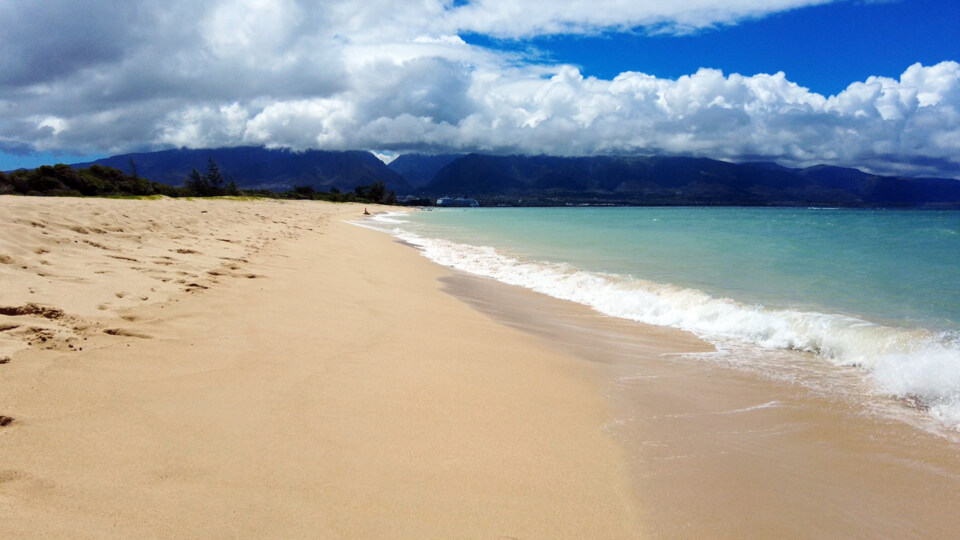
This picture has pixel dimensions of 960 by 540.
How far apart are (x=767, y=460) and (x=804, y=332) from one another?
13.3 ft

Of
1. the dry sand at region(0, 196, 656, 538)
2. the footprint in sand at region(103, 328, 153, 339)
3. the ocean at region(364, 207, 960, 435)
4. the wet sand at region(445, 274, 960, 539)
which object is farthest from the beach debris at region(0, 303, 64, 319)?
the ocean at region(364, 207, 960, 435)

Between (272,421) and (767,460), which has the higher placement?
(272,421)

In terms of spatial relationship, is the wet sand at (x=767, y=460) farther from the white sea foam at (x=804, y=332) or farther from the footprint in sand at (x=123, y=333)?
the footprint in sand at (x=123, y=333)

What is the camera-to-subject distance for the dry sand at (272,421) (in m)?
2.23

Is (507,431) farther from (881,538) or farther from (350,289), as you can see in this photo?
(350,289)

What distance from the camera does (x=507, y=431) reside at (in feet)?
11.2

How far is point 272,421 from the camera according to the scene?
3066 mm

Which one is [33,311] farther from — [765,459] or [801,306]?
[801,306]

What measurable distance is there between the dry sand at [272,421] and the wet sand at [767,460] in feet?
0.85

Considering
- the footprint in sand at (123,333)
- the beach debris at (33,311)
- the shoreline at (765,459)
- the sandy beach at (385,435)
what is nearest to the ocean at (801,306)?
the shoreline at (765,459)

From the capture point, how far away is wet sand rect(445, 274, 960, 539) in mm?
2674

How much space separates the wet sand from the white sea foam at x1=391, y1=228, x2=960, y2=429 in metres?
0.76

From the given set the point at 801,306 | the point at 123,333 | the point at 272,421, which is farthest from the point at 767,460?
the point at 801,306

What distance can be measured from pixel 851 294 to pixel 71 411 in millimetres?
12707
